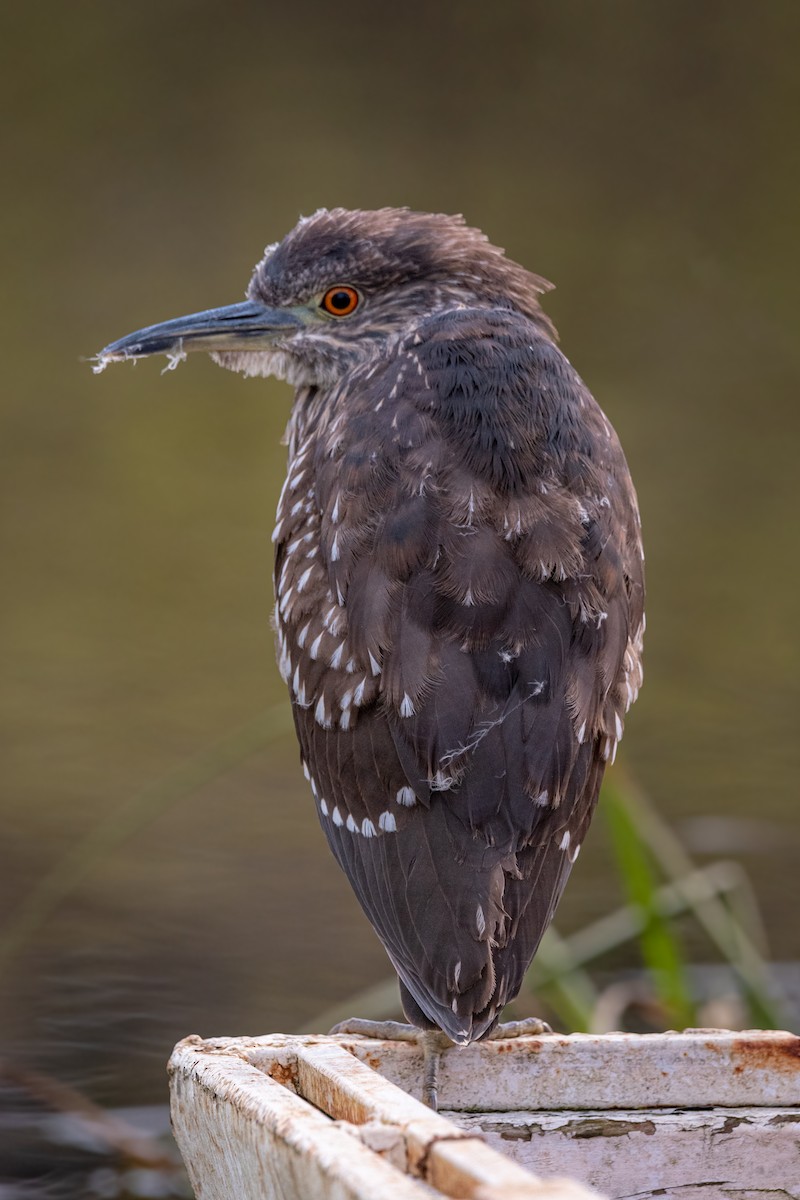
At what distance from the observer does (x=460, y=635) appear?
2080 mm

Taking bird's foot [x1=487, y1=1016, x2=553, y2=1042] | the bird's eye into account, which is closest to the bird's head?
the bird's eye

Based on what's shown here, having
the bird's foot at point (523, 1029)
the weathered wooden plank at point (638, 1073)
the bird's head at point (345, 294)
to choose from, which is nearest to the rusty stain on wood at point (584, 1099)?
the weathered wooden plank at point (638, 1073)

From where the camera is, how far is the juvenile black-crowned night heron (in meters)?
2.02

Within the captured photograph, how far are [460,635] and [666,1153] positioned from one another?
24.2 inches

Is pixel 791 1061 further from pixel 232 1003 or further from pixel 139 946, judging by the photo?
pixel 139 946

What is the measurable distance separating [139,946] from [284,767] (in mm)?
1248

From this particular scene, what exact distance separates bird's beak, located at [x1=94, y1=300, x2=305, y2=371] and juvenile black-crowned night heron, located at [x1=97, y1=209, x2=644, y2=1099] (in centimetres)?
28

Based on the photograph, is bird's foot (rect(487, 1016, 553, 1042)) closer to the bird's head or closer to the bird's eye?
the bird's head

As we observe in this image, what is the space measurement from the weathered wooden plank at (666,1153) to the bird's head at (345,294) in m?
1.19

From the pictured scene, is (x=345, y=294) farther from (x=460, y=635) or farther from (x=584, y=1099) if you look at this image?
(x=584, y=1099)

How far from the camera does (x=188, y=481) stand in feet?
23.9

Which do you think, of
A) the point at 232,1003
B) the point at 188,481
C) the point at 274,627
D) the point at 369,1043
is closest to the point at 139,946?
the point at 232,1003

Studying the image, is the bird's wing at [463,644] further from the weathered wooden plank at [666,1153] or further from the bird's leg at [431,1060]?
the weathered wooden plank at [666,1153]

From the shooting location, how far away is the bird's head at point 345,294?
265cm
